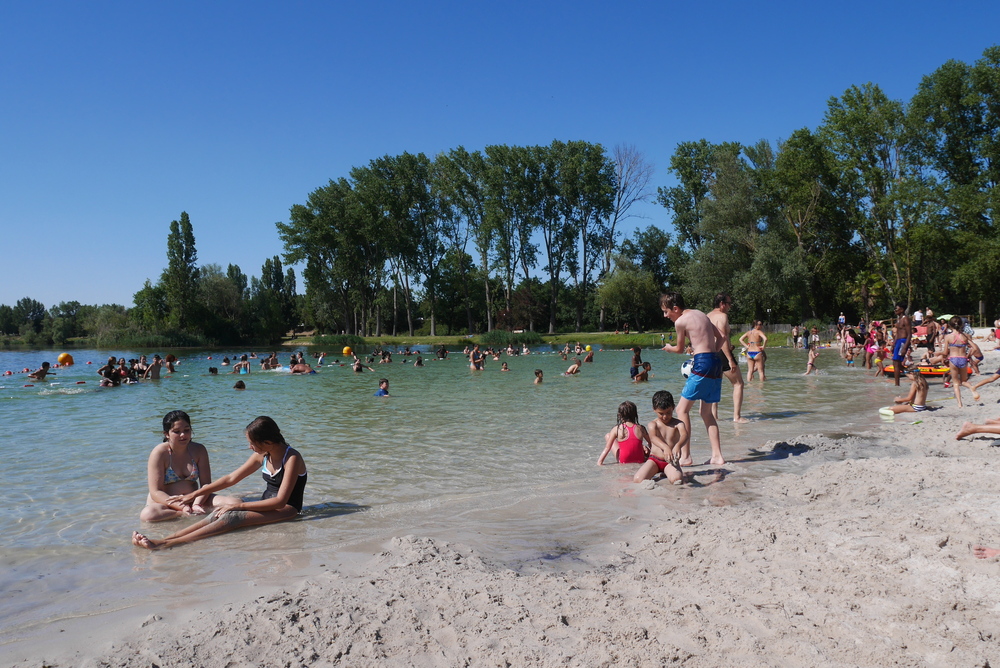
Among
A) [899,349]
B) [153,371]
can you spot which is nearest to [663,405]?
[899,349]

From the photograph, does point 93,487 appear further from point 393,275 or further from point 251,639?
point 393,275

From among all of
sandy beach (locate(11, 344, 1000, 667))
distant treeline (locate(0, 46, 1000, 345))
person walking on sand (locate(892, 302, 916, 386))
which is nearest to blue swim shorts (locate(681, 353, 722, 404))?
sandy beach (locate(11, 344, 1000, 667))

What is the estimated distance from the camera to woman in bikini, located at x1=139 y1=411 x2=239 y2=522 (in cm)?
632

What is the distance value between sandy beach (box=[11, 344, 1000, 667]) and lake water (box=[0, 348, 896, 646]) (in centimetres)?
55

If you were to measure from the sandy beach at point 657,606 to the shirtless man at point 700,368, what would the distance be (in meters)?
2.35

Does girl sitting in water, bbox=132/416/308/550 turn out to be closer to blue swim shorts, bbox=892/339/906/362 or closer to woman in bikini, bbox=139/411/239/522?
woman in bikini, bbox=139/411/239/522

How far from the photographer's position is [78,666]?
343 cm

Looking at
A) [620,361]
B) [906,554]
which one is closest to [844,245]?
[620,361]

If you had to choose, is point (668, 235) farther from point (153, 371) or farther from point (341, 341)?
point (153, 371)

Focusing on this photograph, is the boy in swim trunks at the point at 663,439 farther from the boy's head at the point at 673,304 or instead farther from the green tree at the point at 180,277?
the green tree at the point at 180,277

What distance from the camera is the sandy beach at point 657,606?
10.7 ft

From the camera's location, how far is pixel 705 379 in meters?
7.66

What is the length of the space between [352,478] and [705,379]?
171 inches

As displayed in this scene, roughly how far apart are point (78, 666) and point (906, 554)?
472 cm
